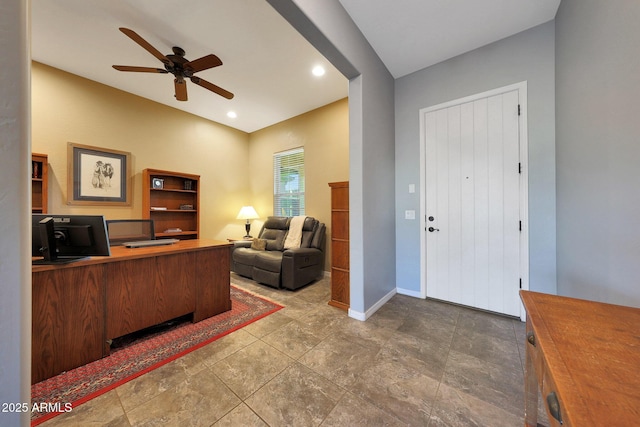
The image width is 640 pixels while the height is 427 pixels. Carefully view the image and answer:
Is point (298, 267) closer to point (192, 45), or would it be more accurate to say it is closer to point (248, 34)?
point (248, 34)

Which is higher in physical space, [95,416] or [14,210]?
[14,210]

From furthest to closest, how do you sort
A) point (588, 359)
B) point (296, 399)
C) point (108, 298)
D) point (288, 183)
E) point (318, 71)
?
point (288, 183) → point (318, 71) → point (108, 298) → point (296, 399) → point (588, 359)

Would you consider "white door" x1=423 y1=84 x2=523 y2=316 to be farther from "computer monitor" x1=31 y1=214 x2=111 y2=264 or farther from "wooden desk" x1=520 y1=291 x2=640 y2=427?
"computer monitor" x1=31 y1=214 x2=111 y2=264

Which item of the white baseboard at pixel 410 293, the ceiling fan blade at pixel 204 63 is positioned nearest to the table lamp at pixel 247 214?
the ceiling fan blade at pixel 204 63

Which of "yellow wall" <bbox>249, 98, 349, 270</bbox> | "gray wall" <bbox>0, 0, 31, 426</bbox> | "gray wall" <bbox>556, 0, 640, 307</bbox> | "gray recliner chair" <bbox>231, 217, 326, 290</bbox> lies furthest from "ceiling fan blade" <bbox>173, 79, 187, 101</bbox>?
"gray wall" <bbox>556, 0, 640, 307</bbox>

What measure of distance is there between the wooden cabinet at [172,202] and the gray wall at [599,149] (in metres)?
4.76

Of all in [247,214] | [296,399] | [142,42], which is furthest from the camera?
[247,214]

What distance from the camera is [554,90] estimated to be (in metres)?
2.02

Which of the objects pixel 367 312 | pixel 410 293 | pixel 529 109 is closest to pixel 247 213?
pixel 367 312

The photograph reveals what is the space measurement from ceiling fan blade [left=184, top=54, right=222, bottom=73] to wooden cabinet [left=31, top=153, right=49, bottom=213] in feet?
7.13

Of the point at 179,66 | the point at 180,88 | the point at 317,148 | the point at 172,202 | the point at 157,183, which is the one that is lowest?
the point at 172,202

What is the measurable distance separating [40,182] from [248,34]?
3.15 metres

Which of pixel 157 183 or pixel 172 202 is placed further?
pixel 172 202

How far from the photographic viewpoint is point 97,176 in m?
3.21
